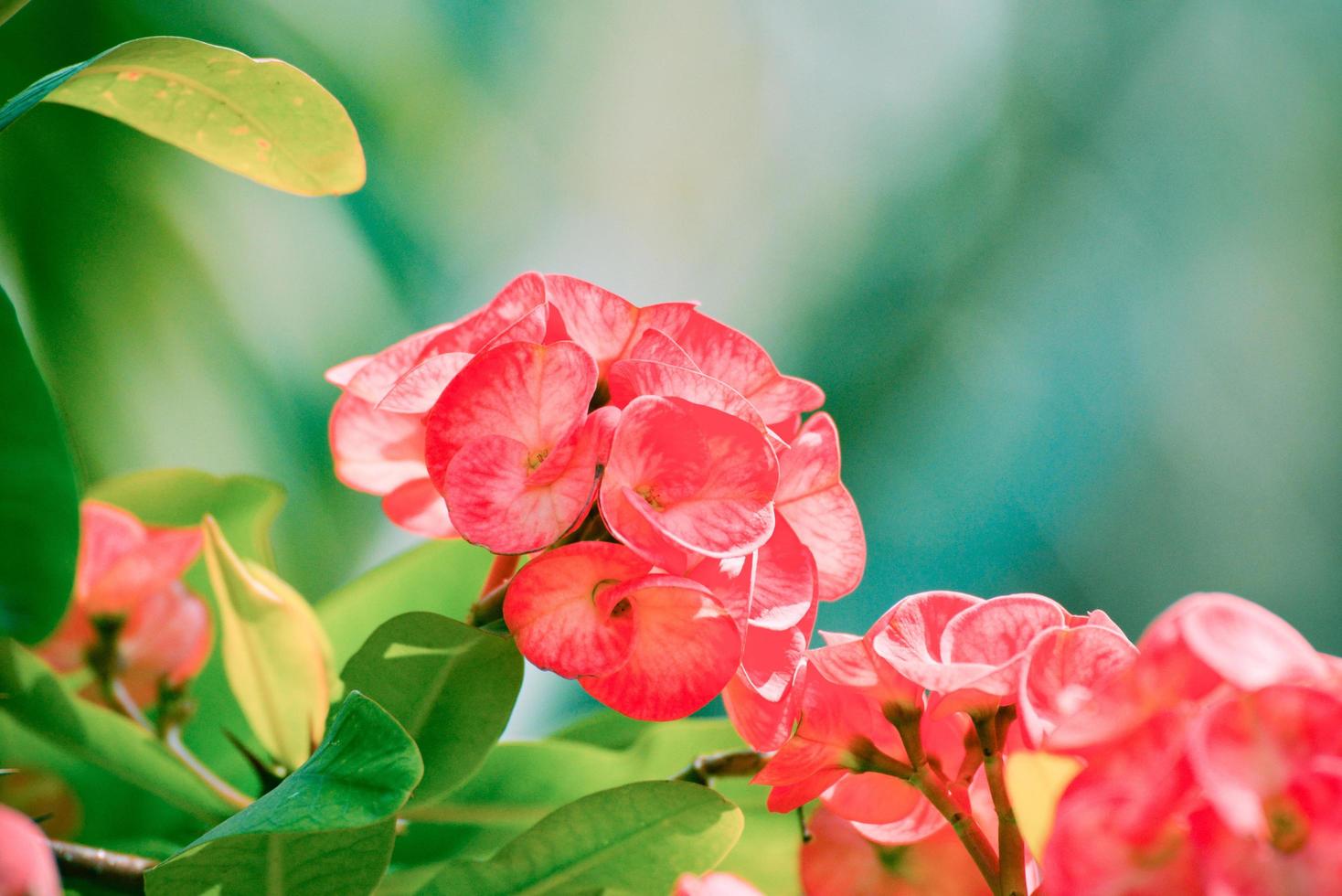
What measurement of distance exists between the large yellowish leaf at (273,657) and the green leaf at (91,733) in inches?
1.2

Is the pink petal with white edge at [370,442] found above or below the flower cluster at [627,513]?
below

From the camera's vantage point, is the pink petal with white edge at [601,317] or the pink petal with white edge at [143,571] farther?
the pink petal with white edge at [143,571]

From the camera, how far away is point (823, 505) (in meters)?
0.32

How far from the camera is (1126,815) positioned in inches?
7.9

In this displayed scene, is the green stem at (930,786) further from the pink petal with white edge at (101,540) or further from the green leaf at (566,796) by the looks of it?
the pink petal with white edge at (101,540)

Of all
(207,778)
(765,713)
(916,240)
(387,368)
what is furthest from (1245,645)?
(916,240)

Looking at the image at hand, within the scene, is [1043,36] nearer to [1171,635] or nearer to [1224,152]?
[1224,152]

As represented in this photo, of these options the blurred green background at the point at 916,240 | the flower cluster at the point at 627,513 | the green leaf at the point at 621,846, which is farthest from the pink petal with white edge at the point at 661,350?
the blurred green background at the point at 916,240

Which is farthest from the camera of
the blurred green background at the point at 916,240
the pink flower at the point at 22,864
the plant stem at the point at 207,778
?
the blurred green background at the point at 916,240

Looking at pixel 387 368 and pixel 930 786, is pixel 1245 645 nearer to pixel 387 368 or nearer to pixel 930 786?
pixel 930 786

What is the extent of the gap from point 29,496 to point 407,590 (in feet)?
0.57

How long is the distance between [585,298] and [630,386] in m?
0.03

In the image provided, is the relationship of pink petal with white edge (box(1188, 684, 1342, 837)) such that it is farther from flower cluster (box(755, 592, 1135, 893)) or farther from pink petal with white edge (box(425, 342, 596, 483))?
pink petal with white edge (box(425, 342, 596, 483))

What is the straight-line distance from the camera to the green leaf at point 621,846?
0.91 ft
